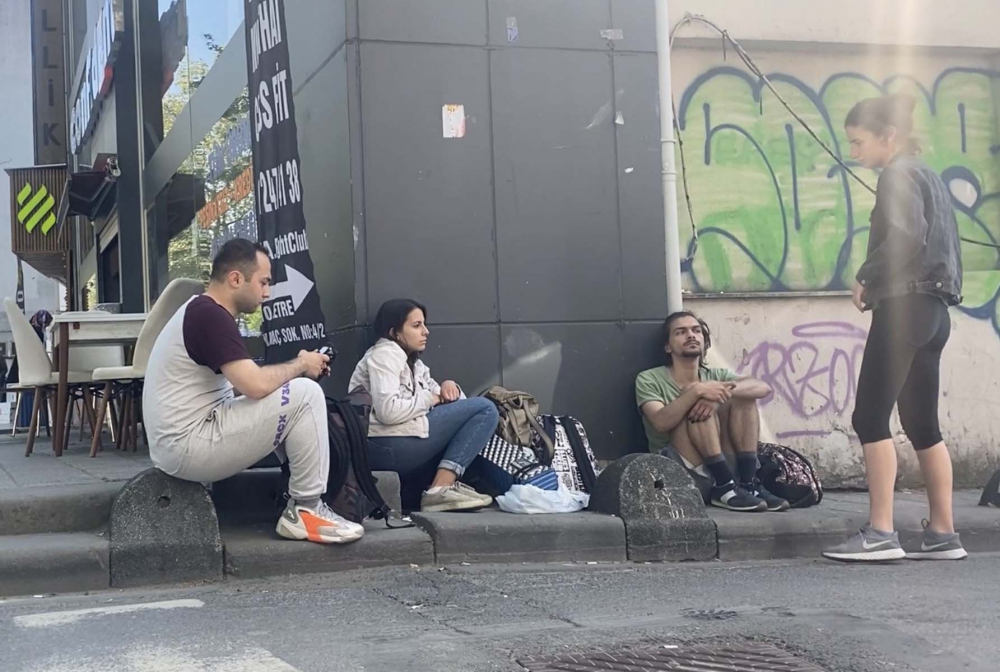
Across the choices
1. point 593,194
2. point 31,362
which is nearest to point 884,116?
point 593,194

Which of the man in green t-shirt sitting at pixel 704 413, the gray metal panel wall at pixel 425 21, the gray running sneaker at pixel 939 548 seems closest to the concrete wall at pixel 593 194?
the gray metal panel wall at pixel 425 21

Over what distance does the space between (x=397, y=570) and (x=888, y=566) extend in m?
2.22

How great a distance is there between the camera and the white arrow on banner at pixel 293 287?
6.93 metres

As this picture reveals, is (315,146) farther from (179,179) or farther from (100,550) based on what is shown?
(179,179)

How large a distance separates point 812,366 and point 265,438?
394cm

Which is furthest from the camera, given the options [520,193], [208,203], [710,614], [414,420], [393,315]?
[208,203]

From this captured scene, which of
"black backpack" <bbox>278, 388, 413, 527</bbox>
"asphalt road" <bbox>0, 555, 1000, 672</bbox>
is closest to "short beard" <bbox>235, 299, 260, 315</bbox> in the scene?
"black backpack" <bbox>278, 388, 413, 527</bbox>

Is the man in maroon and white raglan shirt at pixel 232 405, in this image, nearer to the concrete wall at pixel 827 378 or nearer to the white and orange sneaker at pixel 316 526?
the white and orange sneaker at pixel 316 526

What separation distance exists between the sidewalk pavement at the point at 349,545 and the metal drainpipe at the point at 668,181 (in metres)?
1.55

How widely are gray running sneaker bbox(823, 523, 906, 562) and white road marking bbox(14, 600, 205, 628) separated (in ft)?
9.52

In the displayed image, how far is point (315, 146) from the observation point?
6730 millimetres

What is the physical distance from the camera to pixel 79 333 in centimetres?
779

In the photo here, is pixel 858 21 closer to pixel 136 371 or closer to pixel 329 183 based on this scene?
pixel 329 183

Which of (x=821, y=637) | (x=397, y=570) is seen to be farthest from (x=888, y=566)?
(x=397, y=570)
